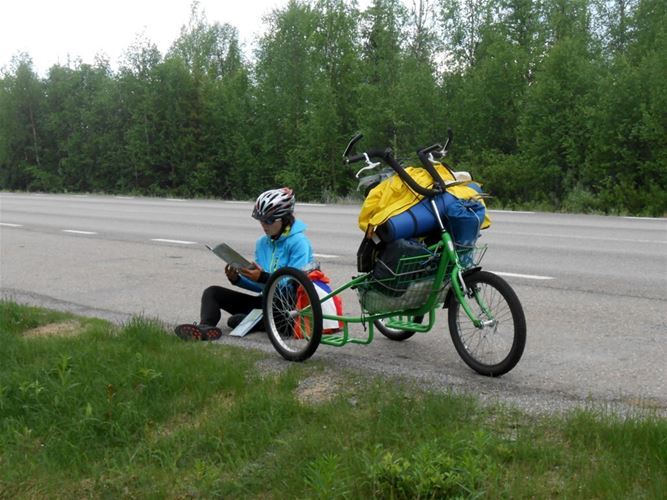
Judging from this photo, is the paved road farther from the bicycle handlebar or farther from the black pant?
the bicycle handlebar

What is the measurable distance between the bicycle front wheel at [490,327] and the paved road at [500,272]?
0.41ft

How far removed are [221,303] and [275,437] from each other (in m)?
2.89

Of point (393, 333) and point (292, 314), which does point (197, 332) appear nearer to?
point (292, 314)

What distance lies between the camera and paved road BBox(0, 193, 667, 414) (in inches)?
212

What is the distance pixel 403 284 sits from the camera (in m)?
5.40

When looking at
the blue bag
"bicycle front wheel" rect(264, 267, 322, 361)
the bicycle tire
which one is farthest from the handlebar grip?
the bicycle tire

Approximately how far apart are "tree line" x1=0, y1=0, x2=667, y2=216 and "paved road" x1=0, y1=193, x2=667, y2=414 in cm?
366

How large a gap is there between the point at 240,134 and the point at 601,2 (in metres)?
21.6

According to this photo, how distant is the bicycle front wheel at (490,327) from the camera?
16.6 feet

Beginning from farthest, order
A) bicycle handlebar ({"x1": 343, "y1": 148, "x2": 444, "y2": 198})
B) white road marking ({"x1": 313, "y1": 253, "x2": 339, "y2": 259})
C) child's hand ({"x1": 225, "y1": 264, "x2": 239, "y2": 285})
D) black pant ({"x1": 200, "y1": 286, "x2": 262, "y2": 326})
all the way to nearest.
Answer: white road marking ({"x1": 313, "y1": 253, "x2": 339, "y2": 259}), black pant ({"x1": 200, "y1": 286, "x2": 262, "y2": 326}), child's hand ({"x1": 225, "y1": 264, "x2": 239, "y2": 285}), bicycle handlebar ({"x1": 343, "y1": 148, "x2": 444, "y2": 198})

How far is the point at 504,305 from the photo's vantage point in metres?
5.15

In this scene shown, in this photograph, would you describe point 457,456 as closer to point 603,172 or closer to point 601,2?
point 603,172

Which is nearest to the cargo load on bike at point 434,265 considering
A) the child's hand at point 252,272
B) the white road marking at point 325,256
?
the child's hand at point 252,272

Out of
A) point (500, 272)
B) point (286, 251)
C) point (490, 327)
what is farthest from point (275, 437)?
point (500, 272)
